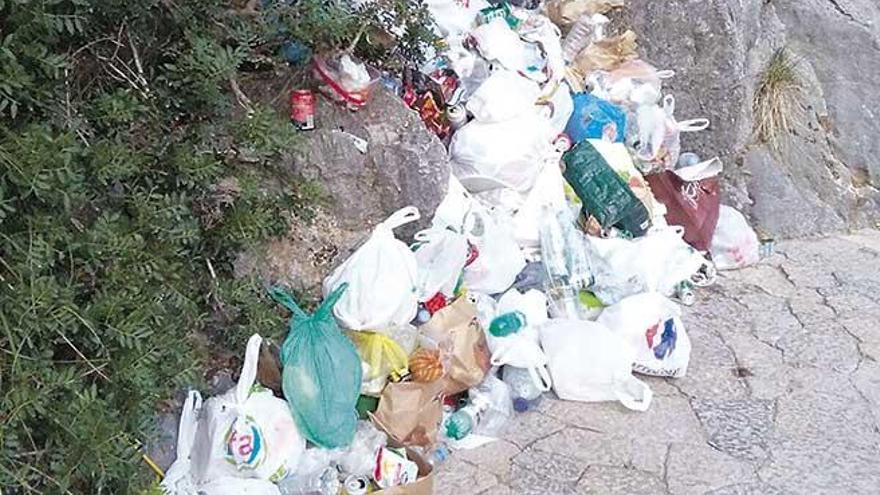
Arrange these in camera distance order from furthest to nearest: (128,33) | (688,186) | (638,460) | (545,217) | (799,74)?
(799,74), (688,186), (545,217), (638,460), (128,33)

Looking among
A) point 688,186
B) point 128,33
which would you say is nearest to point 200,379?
point 128,33

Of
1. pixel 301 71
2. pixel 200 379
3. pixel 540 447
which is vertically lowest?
pixel 540 447

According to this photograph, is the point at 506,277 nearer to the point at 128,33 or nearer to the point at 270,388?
the point at 270,388

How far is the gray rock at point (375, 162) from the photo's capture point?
2941 millimetres

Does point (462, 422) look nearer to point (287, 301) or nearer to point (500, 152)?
point (287, 301)

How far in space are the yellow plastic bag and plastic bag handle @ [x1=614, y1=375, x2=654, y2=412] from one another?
0.73m

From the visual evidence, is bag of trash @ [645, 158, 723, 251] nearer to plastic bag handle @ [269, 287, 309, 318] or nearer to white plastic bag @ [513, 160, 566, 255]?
white plastic bag @ [513, 160, 566, 255]

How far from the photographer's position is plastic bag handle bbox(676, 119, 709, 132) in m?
4.48

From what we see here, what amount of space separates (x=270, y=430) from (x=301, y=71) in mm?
1069

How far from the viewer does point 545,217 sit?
3576 millimetres

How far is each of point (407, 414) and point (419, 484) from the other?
0.23m

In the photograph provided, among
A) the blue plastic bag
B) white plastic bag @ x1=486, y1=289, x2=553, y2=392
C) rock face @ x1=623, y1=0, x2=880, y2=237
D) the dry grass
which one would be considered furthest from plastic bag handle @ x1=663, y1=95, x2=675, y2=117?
white plastic bag @ x1=486, y1=289, x2=553, y2=392

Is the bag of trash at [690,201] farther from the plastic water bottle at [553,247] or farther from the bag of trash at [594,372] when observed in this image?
the bag of trash at [594,372]

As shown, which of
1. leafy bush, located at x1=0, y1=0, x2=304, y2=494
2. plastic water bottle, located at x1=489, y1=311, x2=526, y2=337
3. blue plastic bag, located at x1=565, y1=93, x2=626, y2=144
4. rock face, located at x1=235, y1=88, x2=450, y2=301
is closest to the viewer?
leafy bush, located at x1=0, y1=0, x2=304, y2=494
